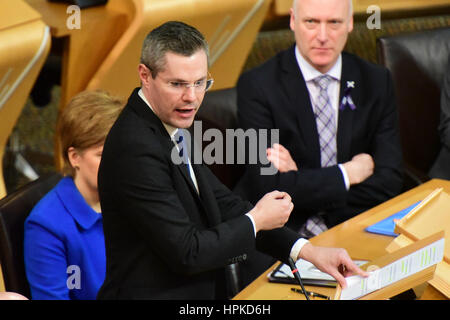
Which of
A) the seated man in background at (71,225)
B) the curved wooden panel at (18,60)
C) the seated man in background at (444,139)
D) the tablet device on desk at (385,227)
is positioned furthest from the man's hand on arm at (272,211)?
the seated man in background at (444,139)

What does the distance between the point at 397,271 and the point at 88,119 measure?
0.58 m

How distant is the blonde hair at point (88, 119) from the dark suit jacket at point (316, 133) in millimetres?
259

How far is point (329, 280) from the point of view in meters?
1.35

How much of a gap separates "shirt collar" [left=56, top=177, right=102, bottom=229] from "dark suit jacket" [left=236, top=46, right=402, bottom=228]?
28 centimetres

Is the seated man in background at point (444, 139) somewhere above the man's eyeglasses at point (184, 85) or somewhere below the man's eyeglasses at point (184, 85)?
below

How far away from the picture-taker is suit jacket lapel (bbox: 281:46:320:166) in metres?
1.42

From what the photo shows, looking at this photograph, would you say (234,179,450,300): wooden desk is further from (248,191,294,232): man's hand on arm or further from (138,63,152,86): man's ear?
(138,63,152,86): man's ear

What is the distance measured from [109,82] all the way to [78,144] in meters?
0.45

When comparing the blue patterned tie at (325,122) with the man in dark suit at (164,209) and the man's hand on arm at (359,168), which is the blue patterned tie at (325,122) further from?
the man in dark suit at (164,209)

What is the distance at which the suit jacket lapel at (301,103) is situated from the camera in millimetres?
1421

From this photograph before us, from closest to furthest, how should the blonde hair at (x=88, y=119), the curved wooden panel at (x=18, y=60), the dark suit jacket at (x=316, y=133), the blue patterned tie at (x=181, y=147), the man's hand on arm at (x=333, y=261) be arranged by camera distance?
the blue patterned tie at (x=181, y=147) < the man's hand on arm at (x=333, y=261) < the blonde hair at (x=88, y=119) < the dark suit jacket at (x=316, y=133) < the curved wooden panel at (x=18, y=60)

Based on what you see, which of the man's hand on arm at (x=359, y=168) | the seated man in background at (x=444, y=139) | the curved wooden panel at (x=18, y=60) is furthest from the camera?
the seated man in background at (x=444, y=139)
